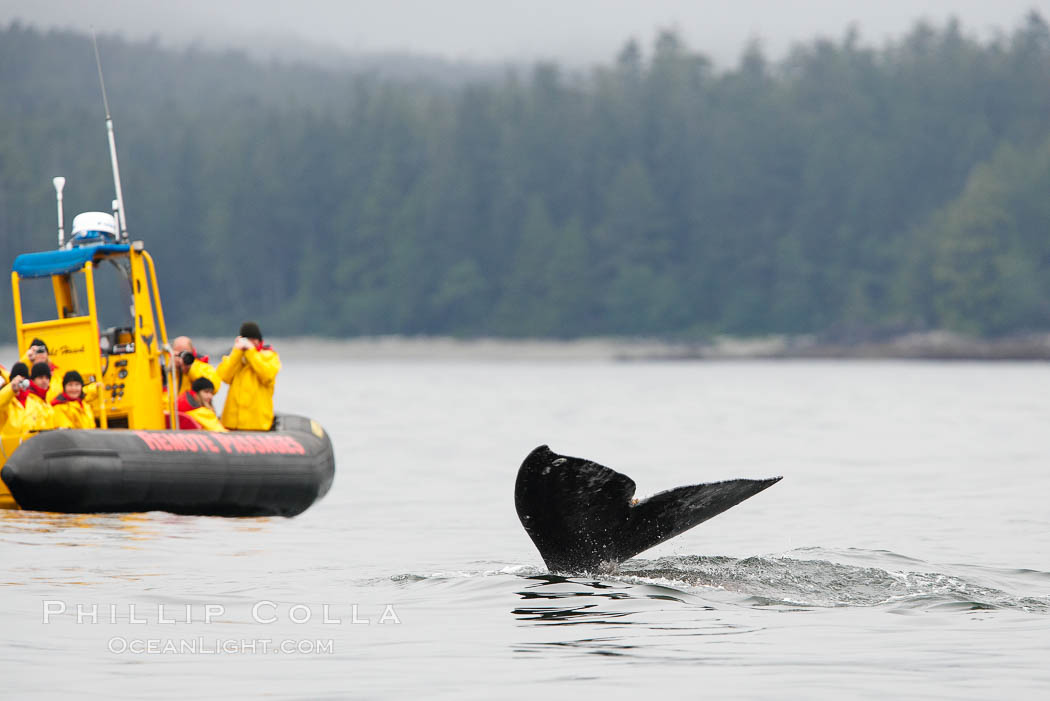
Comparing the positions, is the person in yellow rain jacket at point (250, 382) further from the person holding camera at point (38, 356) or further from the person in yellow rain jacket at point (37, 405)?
the person in yellow rain jacket at point (37, 405)

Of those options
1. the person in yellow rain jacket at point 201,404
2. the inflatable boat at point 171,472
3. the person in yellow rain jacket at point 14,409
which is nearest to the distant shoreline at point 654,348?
the person in yellow rain jacket at point 201,404

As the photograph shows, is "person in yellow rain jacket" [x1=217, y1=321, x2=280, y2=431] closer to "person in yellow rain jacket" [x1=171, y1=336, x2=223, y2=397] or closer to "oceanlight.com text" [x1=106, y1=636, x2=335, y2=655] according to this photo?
"person in yellow rain jacket" [x1=171, y1=336, x2=223, y2=397]

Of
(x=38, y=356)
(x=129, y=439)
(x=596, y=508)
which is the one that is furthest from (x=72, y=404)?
(x=596, y=508)

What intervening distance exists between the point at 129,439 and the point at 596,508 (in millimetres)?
5750

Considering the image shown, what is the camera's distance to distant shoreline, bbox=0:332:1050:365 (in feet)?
283

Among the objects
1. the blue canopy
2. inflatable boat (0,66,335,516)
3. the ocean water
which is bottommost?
the ocean water

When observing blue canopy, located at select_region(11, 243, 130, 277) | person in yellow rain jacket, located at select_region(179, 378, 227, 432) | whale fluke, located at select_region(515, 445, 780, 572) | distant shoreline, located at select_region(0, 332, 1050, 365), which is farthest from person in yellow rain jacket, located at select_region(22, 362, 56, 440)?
distant shoreline, located at select_region(0, 332, 1050, 365)

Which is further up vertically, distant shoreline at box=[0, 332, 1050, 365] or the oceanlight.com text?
the oceanlight.com text

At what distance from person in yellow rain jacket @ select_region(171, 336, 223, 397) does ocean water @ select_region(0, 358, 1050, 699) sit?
166 cm

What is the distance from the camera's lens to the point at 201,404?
16766mm

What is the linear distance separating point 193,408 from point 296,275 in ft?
321

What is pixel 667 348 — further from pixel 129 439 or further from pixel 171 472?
pixel 129 439

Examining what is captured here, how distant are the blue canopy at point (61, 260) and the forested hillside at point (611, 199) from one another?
7997 centimetres

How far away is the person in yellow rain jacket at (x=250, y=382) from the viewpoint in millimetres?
16172
